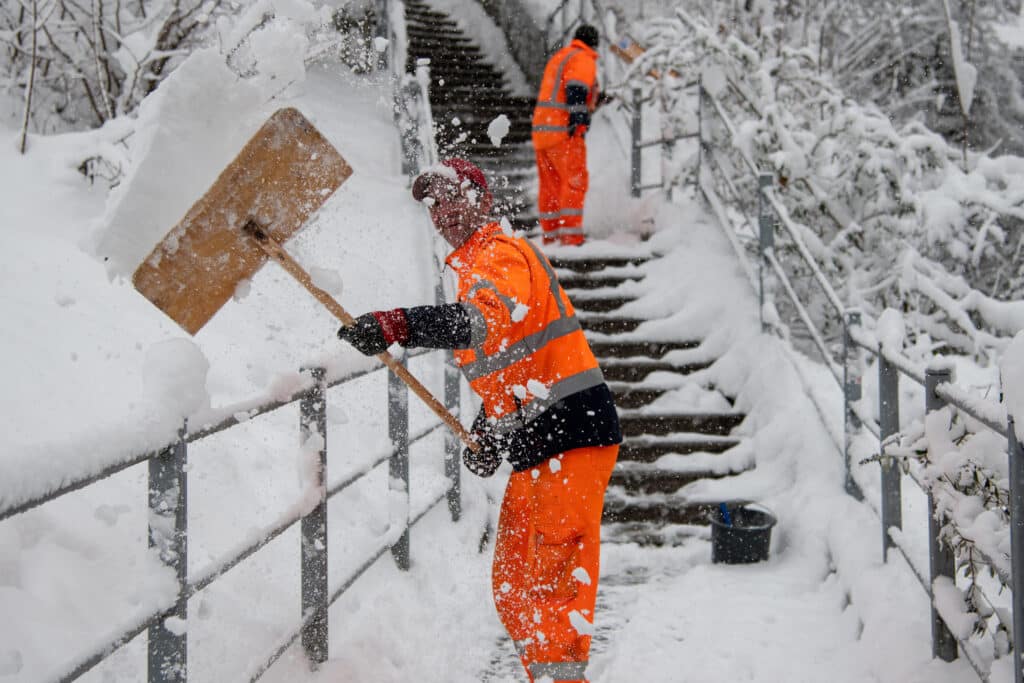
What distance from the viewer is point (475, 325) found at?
2.29m

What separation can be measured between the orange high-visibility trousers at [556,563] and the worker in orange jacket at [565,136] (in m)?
4.70

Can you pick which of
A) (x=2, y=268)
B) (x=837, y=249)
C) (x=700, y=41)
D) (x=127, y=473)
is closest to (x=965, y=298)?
(x=837, y=249)

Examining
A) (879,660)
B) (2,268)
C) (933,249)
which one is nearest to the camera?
(879,660)

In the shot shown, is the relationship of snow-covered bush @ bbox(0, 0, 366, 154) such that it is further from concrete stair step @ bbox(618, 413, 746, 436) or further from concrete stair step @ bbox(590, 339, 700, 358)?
concrete stair step @ bbox(618, 413, 746, 436)

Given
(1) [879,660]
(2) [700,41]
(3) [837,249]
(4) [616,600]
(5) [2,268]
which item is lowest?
(4) [616,600]

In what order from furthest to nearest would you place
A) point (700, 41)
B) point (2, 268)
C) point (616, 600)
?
point (700, 41) → point (2, 268) → point (616, 600)

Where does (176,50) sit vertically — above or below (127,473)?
above

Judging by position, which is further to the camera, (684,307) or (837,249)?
(837,249)

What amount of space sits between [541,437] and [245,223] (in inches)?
41.6

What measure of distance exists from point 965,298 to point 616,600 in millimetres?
3909

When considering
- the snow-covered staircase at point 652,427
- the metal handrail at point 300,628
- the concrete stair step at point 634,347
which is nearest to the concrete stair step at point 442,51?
the snow-covered staircase at point 652,427

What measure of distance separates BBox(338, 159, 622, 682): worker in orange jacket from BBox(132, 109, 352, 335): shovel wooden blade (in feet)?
1.03

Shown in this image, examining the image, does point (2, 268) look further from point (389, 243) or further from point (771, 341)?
point (771, 341)

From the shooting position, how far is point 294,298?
6074 millimetres
